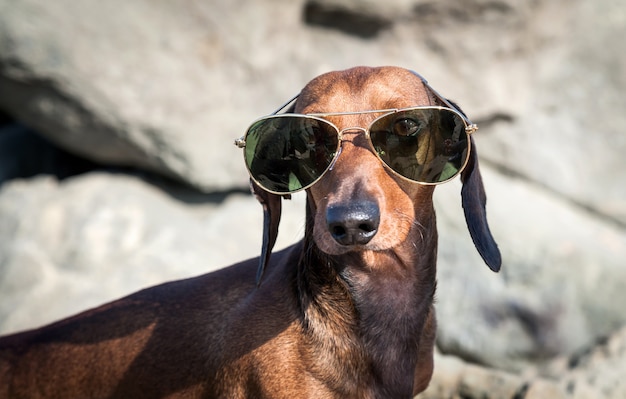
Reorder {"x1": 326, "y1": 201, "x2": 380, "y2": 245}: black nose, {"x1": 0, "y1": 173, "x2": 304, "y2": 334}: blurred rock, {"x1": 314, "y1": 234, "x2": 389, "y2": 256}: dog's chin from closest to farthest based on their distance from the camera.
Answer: {"x1": 326, "y1": 201, "x2": 380, "y2": 245}: black nose → {"x1": 314, "y1": 234, "x2": 389, "y2": 256}: dog's chin → {"x1": 0, "y1": 173, "x2": 304, "y2": 334}: blurred rock

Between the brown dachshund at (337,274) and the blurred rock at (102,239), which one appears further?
the blurred rock at (102,239)

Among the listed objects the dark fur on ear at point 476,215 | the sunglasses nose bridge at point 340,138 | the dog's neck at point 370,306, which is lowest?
the dog's neck at point 370,306

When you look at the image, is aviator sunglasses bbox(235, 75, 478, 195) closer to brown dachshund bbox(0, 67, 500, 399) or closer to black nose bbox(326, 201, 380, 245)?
brown dachshund bbox(0, 67, 500, 399)

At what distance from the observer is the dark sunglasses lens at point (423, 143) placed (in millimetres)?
3186

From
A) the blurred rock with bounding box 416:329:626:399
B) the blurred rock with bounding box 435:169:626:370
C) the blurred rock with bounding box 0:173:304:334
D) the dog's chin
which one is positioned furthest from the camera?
the blurred rock with bounding box 435:169:626:370

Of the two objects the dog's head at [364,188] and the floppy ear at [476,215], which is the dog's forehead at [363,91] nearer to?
the dog's head at [364,188]

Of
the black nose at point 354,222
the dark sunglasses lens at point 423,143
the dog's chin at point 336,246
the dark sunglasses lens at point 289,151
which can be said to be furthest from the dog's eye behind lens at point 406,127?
the dog's chin at point 336,246

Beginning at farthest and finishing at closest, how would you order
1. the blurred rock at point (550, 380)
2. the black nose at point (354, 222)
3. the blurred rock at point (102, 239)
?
the blurred rock at point (102, 239)
the blurred rock at point (550, 380)
the black nose at point (354, 222)

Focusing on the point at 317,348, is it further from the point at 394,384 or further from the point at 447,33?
the point at 447,33

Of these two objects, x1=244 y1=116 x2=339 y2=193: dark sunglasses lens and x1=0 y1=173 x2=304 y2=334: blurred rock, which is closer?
x1=244 y1=116 x2=339 y2=193: dark sunglasses lens

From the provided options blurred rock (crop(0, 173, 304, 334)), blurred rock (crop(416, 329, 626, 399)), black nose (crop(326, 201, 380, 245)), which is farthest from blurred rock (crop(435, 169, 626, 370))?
Answer: black nose (crop(326, 201, 380, 245))

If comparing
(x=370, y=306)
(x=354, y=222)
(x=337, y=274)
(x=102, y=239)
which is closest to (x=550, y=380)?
(x=370, y=306)

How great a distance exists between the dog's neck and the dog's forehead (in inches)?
21.4

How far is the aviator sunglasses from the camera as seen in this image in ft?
10.5
